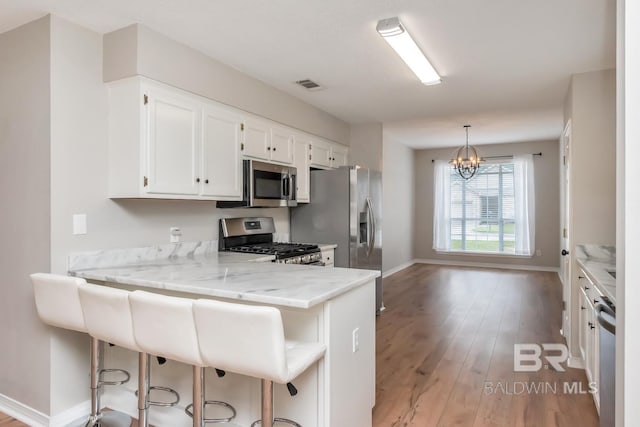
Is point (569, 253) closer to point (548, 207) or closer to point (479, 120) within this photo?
point (479, 120)

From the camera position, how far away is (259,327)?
1.43m

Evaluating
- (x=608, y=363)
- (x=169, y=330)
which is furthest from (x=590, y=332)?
(x=169, y=330)

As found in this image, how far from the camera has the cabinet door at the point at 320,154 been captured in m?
4.51

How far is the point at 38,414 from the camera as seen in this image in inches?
93.2

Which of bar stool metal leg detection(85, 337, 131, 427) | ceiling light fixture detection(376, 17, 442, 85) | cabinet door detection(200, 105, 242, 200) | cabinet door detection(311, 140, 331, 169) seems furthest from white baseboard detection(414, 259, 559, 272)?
bar stool metal leg detection(85, 337, 131, 427)

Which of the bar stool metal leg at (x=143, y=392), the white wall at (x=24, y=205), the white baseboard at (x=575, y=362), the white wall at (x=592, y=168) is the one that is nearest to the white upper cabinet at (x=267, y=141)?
the white wall at (x=24, y=205)

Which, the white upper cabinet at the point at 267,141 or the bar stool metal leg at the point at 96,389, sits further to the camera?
the white upper cabinet at the point at 267,141

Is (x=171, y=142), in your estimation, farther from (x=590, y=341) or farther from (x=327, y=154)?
(x=590, y=341)

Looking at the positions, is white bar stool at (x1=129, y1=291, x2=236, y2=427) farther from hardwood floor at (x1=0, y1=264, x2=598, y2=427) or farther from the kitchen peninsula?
hardwood floor at (x1=0, y1=264, x2=598, y2=427)

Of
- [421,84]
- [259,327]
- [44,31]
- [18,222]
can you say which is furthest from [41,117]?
[421,84]

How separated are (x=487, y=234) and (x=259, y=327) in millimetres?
7758

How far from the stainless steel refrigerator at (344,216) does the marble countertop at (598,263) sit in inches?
81.3

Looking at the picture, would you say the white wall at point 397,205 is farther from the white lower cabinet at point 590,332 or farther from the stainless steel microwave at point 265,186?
the white lower cabinet at point 590,332

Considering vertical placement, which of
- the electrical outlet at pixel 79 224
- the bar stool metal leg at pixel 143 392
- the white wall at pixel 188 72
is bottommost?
the bar stool metal leg at pixel 143 392
